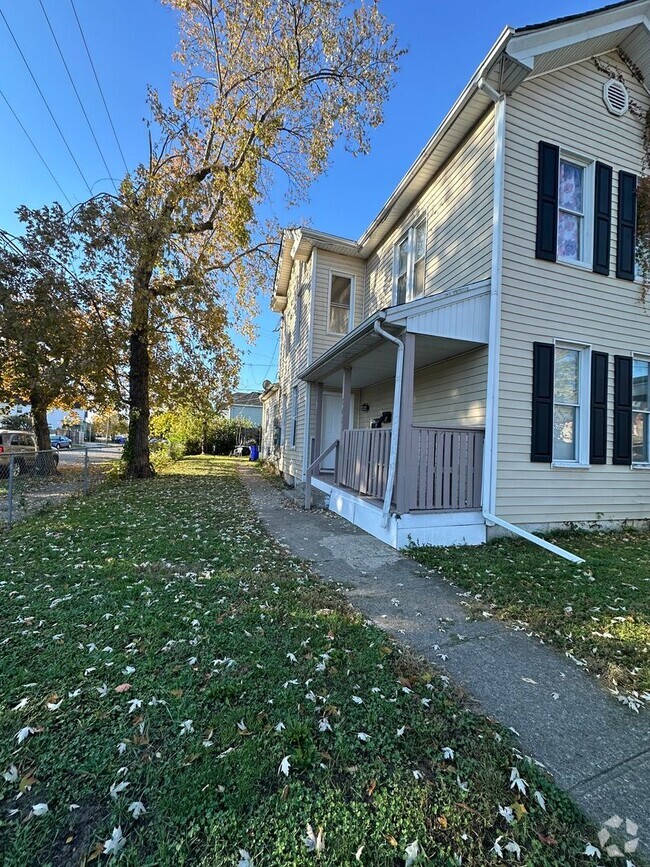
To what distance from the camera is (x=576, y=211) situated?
6.70 metres

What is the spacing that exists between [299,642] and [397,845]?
5.02 ft

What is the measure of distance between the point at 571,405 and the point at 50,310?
11701 millimetres

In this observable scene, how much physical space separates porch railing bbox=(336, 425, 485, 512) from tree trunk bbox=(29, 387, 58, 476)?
10640mm

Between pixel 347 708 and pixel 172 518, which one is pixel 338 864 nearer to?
pixel 347 708

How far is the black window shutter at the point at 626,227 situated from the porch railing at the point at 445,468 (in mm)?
4043

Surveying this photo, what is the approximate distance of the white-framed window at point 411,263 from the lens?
8125mm

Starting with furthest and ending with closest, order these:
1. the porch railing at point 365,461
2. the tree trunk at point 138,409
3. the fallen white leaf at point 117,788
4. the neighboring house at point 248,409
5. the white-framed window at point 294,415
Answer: the neighboring house at point 248,409, the tree trunk at point 138,409, the white-framed window at point 294,415, the porch railing at point 365,461, the fallen white leaf at point 117,788

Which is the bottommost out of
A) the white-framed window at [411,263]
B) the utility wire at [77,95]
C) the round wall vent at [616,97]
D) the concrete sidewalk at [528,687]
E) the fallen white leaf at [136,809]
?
the concrete sidewalk at [528,687]

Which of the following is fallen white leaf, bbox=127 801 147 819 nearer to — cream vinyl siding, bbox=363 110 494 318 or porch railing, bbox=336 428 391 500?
porch railing, bbox=336 428 391 500

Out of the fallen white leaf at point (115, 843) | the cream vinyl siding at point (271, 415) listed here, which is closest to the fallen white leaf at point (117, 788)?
the fallen white leaf at point (115, 843)

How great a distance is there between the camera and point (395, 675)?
267cm

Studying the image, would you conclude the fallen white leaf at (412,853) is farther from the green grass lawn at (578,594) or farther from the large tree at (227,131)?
the large tree at (227,131)

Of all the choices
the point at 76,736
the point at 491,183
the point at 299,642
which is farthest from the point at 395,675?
the point at 491,183

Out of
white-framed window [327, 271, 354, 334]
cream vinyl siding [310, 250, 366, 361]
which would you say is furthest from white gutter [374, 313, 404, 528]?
white-framed window [327, 271, 354, 334]
